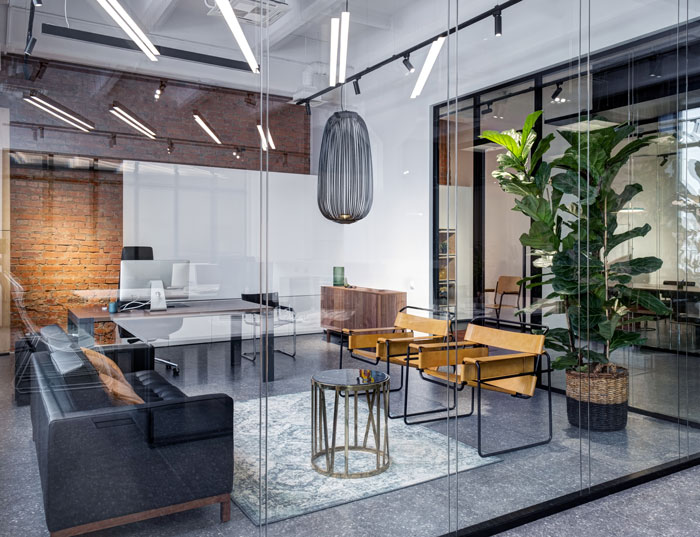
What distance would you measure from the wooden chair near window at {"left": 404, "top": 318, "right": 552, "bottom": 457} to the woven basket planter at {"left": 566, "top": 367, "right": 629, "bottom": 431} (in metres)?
0.17

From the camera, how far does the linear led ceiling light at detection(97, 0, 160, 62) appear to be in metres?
2.02

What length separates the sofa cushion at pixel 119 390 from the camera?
2.04m

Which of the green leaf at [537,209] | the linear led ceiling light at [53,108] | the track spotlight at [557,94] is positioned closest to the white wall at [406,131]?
the green leaf at [537,209]

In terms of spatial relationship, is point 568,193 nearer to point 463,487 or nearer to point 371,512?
point 463,487

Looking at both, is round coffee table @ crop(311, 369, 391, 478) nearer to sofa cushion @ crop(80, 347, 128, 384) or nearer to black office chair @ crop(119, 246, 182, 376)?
black office chair @ crop(119, 246, 182, 376)

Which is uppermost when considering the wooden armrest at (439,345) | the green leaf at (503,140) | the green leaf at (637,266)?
the green leaf at (503,140)

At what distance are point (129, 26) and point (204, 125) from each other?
0.42m

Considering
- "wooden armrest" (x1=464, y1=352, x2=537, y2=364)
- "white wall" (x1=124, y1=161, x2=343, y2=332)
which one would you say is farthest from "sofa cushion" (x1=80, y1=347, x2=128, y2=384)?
"wooden armrest" (x1=464, y1=352, x2=537, y2=364)

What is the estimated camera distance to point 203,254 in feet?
7.04

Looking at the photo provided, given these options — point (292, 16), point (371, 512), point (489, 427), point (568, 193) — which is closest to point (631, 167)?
point (568, 193)

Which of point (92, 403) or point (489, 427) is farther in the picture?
point (489, 427)

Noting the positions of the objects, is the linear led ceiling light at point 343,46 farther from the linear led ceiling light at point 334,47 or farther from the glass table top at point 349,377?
the glass table top at point 349,377

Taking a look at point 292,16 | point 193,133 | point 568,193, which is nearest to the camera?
point 193,133

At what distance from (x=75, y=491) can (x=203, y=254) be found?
37.7 inches
